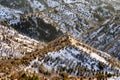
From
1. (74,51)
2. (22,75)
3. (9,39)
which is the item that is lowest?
(9,39)

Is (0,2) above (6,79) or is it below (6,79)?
below

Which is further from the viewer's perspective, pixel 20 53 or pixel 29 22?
pixel 29 22

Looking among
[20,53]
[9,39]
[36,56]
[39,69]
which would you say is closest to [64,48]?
[36,56]

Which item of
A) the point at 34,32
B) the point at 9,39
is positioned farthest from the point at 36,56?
the point at 34,32

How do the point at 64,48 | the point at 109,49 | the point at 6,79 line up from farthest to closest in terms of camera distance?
the point at 109,49 → the point at 64,48 → the point at 6,79

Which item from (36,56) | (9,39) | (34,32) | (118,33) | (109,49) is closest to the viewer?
(36,56)

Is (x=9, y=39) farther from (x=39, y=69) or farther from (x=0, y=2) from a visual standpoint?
(x=0, y=2)

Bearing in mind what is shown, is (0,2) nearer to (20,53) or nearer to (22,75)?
(20,53)
